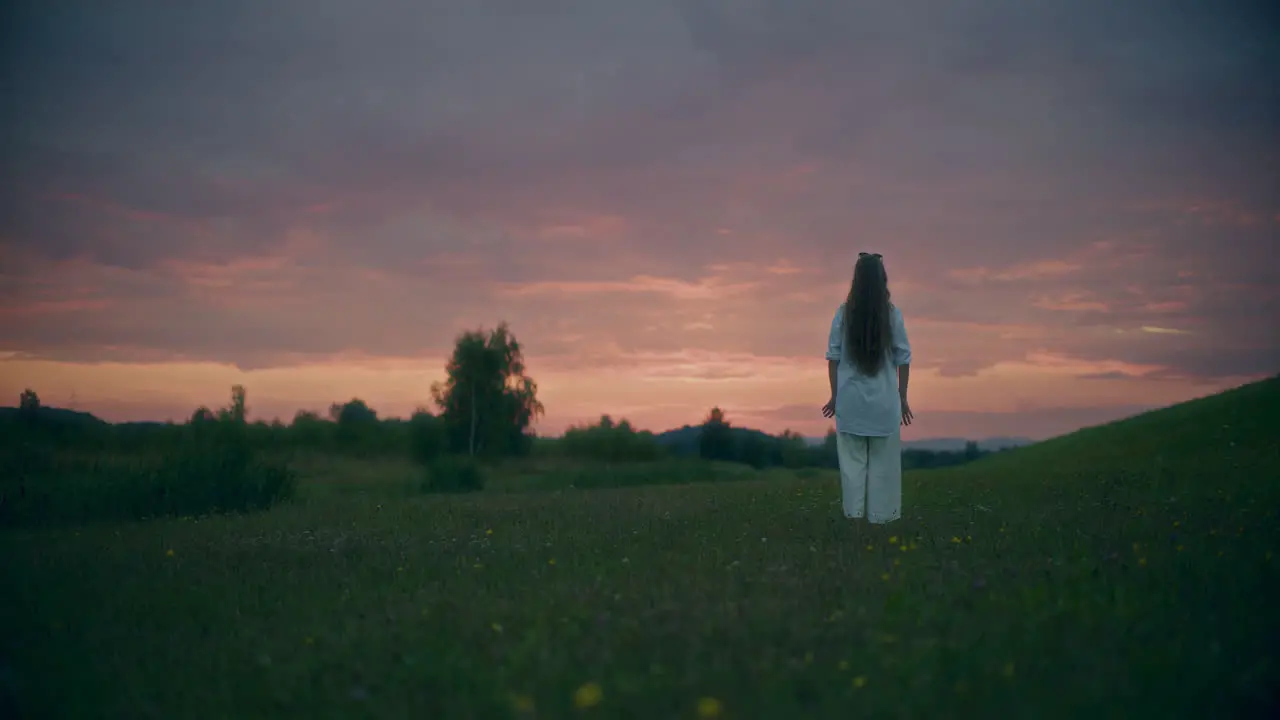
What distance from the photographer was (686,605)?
22.3 ft

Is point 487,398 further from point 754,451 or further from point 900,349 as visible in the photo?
point 900,349

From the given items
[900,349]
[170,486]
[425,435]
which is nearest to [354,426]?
[425,435]

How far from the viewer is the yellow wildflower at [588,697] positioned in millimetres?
4660

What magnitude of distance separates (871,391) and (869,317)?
0.98 meters

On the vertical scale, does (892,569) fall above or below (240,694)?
above

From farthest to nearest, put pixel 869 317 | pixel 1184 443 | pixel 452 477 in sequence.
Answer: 1. pixel 452 477
2. pixel 1184 443
3. pixel 869 317

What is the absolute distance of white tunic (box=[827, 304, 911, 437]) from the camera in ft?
36.8

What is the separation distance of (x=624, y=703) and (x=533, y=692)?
0.60 metres

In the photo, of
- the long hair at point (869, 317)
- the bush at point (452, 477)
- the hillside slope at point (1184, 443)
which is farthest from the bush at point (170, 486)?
the hillside slope at point (1184, 443)

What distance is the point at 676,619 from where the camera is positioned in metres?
6.35

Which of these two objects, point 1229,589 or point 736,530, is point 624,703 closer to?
point 1229,589

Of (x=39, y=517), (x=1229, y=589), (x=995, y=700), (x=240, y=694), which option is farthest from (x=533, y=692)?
(x=39, y=517)

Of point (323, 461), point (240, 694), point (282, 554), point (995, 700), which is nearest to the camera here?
point (995, 700)

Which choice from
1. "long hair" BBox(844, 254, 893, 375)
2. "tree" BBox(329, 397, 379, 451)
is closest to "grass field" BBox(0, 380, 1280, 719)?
"long hair" BBox(844, 254, 893, 375)
